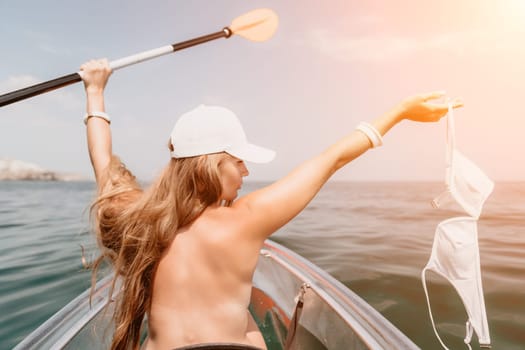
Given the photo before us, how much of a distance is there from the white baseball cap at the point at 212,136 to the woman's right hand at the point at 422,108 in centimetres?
63

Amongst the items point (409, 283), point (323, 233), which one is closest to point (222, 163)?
point (409, 283)

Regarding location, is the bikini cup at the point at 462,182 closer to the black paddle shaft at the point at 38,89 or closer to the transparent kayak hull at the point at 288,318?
the transparent kayak hull at the point at 288,318

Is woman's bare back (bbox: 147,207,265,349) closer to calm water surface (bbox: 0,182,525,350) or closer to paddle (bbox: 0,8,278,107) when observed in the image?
calm water surface (bbox: 0,182,525,350)

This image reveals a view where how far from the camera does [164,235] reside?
1459mm

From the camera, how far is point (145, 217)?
1.49m

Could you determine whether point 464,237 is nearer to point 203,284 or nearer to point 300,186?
point 300,186

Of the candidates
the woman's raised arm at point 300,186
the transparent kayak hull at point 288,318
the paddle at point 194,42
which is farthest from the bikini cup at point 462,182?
the paddle at point 194,42

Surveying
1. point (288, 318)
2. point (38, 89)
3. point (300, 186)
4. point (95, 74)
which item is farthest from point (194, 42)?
point (288, 318)

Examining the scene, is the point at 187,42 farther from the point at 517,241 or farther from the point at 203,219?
the point at 517,241

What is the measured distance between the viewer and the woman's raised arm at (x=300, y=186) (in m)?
1.34

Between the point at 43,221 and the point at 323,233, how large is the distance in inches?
351

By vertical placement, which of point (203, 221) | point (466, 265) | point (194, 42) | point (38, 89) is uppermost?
point (194, 42)

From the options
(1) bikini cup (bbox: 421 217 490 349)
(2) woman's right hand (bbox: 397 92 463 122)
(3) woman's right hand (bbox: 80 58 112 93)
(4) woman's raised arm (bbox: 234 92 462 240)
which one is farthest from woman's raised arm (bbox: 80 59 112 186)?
(1) bikini cup (bbox: 421 217 490 349)

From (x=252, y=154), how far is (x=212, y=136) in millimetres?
201
